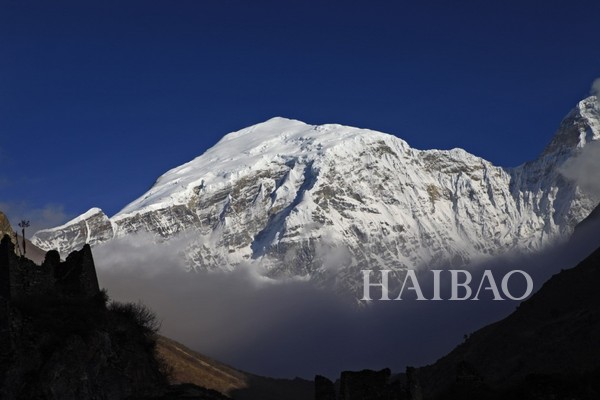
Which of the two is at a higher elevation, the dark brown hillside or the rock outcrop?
the dark brown hillside

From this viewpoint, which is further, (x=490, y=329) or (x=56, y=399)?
(x=490, y=329)

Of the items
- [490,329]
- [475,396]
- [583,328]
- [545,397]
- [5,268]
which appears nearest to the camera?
[545,397]

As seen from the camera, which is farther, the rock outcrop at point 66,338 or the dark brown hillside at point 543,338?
the dark brown hillside at point 543,338

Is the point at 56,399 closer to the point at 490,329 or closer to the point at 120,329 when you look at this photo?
the point at 120,329

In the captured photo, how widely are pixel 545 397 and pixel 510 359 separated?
114 metres

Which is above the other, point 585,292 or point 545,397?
point 585,292

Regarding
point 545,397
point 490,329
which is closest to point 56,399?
point 545,397

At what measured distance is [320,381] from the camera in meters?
51.8

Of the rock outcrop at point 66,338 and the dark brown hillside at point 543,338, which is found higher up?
the dark brown hillside at point 543,338

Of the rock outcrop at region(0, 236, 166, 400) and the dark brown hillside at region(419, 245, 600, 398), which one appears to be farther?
the dark brown hillside at region(419, 245, 600, 398)

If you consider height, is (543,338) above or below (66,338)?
above

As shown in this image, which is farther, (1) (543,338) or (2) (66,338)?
(1) (543,338)

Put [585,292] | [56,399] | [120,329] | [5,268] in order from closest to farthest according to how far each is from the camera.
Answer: [56,399] → [5,268] → [120,329] → [585,292]

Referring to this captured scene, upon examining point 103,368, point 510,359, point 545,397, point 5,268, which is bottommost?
point 545,397
